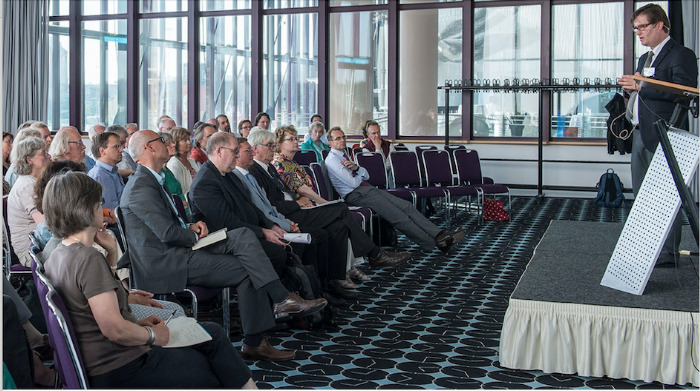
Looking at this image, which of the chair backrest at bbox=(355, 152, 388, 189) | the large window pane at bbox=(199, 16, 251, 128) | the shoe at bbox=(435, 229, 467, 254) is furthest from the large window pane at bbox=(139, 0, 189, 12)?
the shoe at bbox=(435, 229, 467, 254)

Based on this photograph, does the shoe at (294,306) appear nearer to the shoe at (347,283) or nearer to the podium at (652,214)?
the shoe at (347,283)

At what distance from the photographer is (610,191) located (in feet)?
38.1

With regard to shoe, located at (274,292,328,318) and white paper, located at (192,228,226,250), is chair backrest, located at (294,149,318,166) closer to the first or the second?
shoe, located at (274,292,328,318)

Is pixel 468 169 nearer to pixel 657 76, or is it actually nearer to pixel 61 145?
pixel 657 76

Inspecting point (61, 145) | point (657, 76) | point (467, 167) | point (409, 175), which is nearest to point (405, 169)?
point (409, 175)

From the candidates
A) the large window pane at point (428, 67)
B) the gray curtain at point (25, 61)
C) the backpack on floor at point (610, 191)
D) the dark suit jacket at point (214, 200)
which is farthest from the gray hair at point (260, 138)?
the gray curtain at point (25, 61)

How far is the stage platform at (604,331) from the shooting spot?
3672mm

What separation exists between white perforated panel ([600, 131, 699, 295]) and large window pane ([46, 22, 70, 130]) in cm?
1306

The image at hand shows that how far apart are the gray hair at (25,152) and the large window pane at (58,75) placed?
35.5 feet

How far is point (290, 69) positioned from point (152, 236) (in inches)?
408

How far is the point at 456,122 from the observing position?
13312 mm

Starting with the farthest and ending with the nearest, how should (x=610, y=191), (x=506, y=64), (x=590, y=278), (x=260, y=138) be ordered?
(x=506, y=64)
(x=610, y=191)
(x=260, y=138)
(x=590, y=278)

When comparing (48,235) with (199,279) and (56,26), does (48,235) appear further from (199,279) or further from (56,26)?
(56,26)

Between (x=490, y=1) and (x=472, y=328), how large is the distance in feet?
30.3
